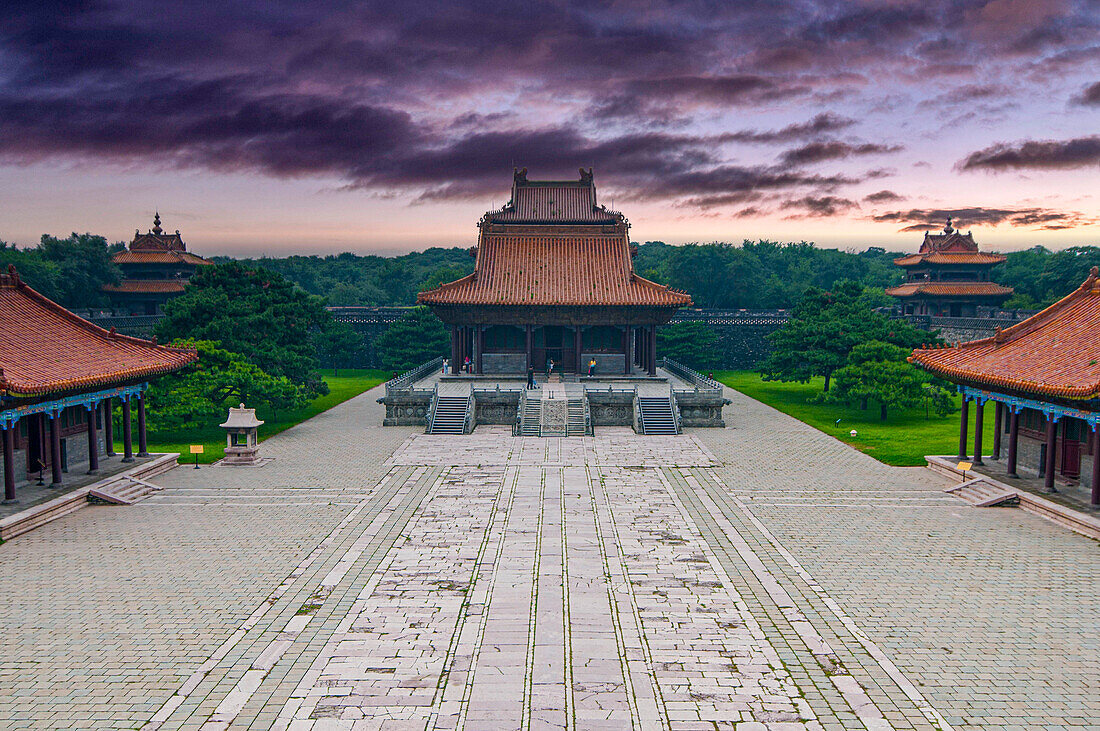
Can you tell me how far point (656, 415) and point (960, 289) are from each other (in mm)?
42924

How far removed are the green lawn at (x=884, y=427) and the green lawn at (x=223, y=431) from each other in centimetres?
2493

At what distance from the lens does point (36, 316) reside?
24703 millimetres

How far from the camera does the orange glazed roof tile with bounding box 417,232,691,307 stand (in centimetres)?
4069

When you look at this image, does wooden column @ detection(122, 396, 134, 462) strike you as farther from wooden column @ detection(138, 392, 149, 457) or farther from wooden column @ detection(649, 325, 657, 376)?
wooden column @ detection(649, 325, 657, 376)

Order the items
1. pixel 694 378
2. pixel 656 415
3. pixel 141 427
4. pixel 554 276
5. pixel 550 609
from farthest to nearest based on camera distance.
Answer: pixel 554 276
pixel 694 378
pixel 656 415
pixel 141 427
pixel 550 609

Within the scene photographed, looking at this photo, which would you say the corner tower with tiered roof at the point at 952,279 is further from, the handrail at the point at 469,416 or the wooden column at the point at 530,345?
the handrail at the point at 469,416

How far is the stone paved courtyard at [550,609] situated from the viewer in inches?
415

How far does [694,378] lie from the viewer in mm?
39656

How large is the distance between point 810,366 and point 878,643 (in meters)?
30.8

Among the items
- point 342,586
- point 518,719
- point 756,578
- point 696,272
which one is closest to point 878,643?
point 756,578

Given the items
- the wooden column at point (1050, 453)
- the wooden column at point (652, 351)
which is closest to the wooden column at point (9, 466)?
the wooden column at point (1050, 453)

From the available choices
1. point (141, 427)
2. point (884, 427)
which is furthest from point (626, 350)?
point (141, 427)

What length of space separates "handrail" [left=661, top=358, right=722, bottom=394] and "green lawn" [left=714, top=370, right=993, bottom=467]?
4.83 metres

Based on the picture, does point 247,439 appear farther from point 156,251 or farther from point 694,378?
point 156,251
